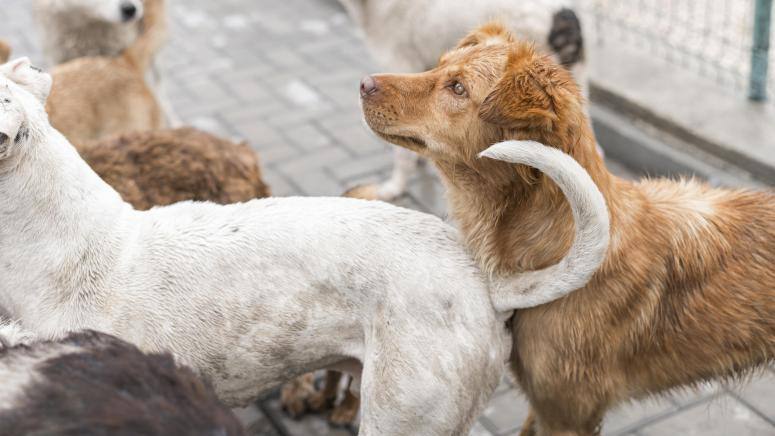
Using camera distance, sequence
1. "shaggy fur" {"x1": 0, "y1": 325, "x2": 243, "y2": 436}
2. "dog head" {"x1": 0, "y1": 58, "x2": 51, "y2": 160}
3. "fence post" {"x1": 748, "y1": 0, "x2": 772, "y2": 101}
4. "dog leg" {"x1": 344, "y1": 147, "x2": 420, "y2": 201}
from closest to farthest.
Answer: "shaggy fur" {"x1": 0, "y1": 325, "x2": 243, "y2": 436} < "dog head" {"x1": 0, "y1": 58, "x2": 51, "y2": 160} < "dog leg" {"x1": 344, "y1": 147, "x2": 420, "y2": 201} < "fence post" {"x1": 748, "y1": 0, "x2": 772, "y2": 101}

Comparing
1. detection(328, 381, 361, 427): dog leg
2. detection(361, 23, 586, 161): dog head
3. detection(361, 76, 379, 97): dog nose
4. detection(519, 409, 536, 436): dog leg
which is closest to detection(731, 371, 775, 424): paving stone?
detection(519, 409, 536, 436): dog leg

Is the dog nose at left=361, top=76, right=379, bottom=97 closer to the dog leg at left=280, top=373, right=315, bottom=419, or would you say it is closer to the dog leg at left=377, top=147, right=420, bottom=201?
the dog leg at left=280, top=373, right=315, bottom=419

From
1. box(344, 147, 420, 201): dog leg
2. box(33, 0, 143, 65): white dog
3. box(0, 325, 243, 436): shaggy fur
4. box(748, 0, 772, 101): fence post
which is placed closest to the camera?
box(0, 325, 243, 436): shaggy fur

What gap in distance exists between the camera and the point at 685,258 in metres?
2.79

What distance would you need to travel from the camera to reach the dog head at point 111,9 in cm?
490

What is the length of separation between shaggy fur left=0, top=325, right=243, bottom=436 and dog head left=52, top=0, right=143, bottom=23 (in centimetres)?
315

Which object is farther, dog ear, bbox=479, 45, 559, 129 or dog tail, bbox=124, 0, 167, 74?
dog tail, bbox=124, 0, 167, 74

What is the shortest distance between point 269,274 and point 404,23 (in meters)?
2.82

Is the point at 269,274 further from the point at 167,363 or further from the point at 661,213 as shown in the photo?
the point at 661,213

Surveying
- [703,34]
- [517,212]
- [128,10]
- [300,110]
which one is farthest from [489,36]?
[300,110]

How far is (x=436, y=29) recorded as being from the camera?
4.95 meters

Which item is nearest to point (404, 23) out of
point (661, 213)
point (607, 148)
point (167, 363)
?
point (607, 148)

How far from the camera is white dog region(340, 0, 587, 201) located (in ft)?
15.1

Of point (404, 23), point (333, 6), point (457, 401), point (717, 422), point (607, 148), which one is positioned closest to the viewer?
point (457, 401)
